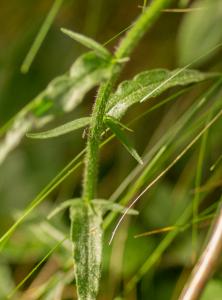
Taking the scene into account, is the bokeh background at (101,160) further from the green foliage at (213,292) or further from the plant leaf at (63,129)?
the plant leaf at (63,129)

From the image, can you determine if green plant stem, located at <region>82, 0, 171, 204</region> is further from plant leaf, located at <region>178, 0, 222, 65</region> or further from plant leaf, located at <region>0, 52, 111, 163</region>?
plant leaf, located at <region>178, 0, 222, 65</region>

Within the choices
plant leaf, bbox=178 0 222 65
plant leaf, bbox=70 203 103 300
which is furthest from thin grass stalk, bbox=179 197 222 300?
plant leaf, bbox=178 0 222 65

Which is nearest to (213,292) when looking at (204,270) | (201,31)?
(204,270)

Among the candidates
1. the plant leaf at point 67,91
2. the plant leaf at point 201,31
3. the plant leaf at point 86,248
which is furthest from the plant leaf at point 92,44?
the plant leaf at point 201,31

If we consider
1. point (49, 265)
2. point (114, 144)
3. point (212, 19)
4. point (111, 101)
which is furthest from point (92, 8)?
point (111, 101)

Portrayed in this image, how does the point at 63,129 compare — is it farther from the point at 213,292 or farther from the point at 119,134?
the point at 213,292

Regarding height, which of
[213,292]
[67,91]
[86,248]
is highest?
[67,91]
